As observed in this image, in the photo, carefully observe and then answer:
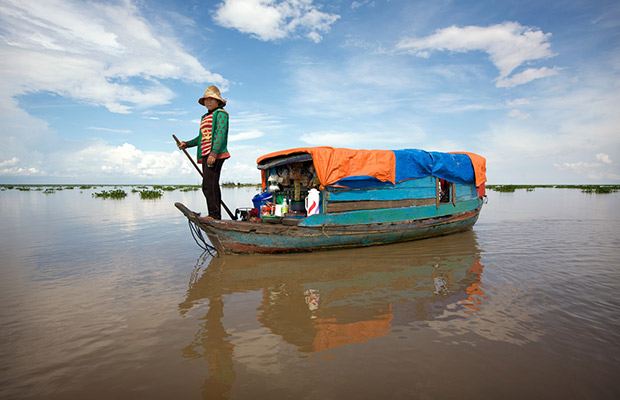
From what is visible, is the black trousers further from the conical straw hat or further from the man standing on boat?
the conical straw hat

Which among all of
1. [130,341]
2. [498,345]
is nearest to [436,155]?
[498,345]

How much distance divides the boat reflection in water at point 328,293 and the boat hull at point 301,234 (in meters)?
0.22

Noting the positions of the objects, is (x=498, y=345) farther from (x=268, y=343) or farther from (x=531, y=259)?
(x=531, y=259)

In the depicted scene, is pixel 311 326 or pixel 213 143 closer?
pixel 311 326

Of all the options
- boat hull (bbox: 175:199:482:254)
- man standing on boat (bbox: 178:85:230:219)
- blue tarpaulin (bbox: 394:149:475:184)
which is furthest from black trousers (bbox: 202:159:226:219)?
blue tarpaulin (bbox: 394:149:475:184)

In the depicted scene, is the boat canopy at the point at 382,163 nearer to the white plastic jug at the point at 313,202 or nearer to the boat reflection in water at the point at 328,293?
the white plastic jug at the point at 313,202

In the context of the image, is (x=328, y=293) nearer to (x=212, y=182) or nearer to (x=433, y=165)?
(x=212, y=182)

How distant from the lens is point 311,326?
130 inches

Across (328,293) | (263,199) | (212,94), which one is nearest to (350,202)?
(263,199)

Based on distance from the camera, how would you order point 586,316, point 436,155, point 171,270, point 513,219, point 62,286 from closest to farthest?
point 586,316 → point 62,286 → point 171,270 → point 436,155 → point 513,219

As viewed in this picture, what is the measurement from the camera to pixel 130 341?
3010mm

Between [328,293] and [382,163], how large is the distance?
11.9 feet

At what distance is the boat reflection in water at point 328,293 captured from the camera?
3021 millimetres

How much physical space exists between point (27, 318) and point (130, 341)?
1514 millimetres
